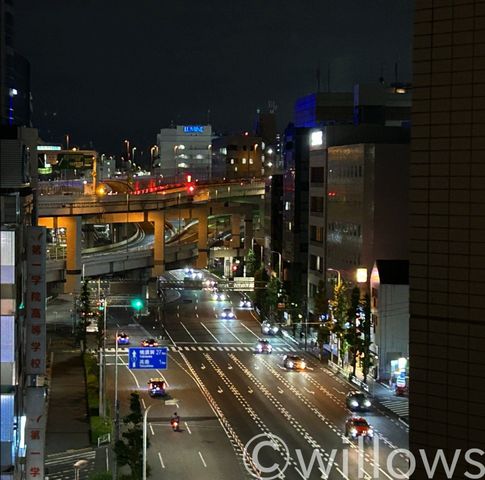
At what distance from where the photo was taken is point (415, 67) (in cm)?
1841

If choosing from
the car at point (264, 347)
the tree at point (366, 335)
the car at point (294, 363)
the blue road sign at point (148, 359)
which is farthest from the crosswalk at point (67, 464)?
the car at point (264, 347)

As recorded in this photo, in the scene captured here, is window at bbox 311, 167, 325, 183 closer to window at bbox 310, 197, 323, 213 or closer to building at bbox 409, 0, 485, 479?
window at bbox 310, 197, 323, 213

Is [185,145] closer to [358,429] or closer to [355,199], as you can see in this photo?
[355,199]

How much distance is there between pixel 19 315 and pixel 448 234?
24.7ft

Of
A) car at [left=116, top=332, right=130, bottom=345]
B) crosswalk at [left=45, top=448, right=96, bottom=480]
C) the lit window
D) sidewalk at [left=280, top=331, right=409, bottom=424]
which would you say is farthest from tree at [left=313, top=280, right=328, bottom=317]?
crosswalk at [left=45, top=448, right=96, bottom=480]

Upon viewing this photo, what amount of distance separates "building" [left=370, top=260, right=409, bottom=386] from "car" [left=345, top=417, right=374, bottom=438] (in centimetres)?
1271

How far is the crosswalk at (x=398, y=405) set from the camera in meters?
43.2

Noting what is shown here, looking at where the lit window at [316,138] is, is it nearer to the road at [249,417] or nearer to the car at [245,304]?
the road at [249,417]

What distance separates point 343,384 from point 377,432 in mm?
10757

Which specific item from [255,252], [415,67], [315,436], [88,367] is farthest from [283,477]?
[255,252]

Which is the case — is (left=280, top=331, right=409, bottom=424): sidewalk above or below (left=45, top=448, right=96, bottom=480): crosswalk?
below

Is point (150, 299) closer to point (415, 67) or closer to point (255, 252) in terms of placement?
point (255, 252)

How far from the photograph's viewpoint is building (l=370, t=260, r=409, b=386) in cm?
5150

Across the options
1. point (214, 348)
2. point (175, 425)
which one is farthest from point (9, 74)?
point (214, 348)
